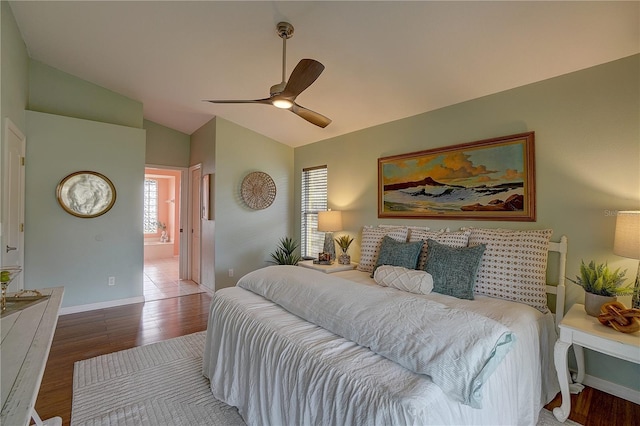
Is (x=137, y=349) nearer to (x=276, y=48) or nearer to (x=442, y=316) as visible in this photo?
(x=442, y=316)

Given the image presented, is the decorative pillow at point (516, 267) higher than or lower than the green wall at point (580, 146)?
lower

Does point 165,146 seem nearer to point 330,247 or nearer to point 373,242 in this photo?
point 330,247

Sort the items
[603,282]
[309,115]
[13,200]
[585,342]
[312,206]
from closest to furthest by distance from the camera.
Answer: [585,342] → [603,282] → [309,115] → [13,200] → [312,206]

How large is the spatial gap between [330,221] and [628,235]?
9.35 ft

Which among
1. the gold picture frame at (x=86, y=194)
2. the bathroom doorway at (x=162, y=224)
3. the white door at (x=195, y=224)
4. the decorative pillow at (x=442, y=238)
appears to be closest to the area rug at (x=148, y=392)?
the decorative pillow at (x=442, y=238)

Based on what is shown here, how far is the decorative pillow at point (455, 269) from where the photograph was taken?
2383 millimetres

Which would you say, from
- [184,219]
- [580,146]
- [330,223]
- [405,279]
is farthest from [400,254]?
[184,219]

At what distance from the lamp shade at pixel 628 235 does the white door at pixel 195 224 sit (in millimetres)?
5170

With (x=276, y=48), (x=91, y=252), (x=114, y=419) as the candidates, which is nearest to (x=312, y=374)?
(x=114, y=419)

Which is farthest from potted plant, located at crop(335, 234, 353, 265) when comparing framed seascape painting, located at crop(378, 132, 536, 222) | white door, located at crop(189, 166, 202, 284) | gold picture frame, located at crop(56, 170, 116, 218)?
gold picture frame, located at crop(56, 170, 116, 218)

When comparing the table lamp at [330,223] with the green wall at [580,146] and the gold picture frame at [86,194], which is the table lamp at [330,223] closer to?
the green wall at [580,146]

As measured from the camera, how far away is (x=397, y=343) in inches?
51.3

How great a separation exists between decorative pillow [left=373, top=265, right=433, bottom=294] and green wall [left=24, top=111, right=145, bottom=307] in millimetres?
3623

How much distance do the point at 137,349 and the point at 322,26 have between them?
3.39 m
